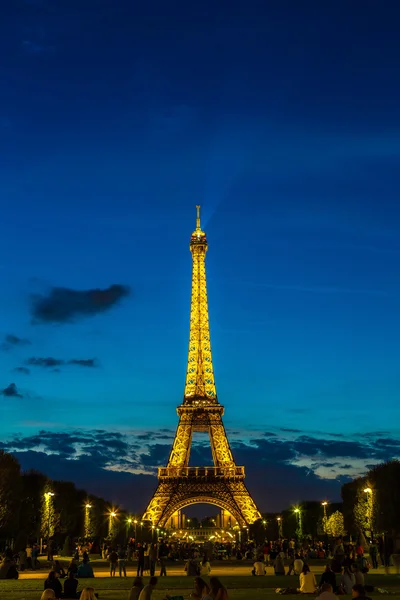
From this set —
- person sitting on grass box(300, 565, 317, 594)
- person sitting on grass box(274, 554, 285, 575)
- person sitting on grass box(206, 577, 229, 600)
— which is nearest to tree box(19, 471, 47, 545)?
person sitting on grass box(274, 554, 285, 575)

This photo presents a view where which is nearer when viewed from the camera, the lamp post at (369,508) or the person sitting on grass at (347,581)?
the person sitting on grass at (347,581)

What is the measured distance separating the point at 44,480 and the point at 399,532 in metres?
39.5

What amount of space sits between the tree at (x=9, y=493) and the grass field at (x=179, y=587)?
30995 mm

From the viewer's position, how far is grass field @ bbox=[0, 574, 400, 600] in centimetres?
3019

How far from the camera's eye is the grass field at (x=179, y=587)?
30.2 meters

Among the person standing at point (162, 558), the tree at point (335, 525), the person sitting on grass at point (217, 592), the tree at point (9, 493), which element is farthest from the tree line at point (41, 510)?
the person sitting on grass at point (217, 592)

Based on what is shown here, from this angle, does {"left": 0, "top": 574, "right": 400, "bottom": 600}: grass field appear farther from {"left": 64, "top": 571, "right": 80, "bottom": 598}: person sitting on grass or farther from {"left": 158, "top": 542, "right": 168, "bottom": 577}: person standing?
{"left": 64, "top": 571, "right": 80, "bottom": 598}: person sitting on grass

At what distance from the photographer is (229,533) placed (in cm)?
13938

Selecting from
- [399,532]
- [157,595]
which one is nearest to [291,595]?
[157,595]

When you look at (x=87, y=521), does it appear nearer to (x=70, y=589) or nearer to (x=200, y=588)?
(x=70, y=589)

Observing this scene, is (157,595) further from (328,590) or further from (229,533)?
(229,533)

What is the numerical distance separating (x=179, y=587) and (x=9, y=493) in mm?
40131

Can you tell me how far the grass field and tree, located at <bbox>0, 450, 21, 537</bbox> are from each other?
30995mm

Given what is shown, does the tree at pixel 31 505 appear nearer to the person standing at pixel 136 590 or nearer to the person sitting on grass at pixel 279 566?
the person sitting on grass at pixel 279 566
